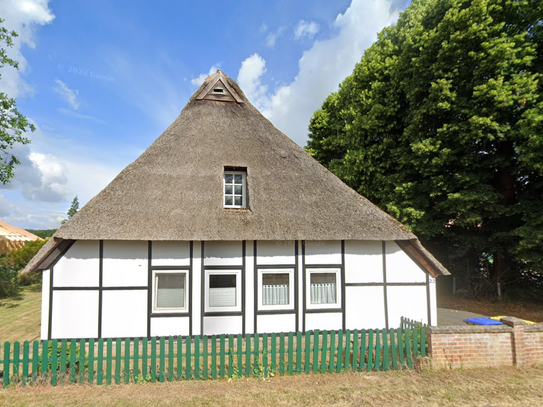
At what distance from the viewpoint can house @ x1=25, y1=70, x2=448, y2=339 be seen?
7.49 m

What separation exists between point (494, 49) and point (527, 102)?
7.94 ft

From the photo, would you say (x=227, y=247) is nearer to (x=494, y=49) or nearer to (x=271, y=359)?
(x=271, y=359)

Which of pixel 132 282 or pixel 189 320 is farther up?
pixel 132 282

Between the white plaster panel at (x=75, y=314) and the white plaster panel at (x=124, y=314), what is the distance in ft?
0.92

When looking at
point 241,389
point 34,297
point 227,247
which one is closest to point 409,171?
point 227,247

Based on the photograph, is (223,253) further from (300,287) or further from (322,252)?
(322,252)

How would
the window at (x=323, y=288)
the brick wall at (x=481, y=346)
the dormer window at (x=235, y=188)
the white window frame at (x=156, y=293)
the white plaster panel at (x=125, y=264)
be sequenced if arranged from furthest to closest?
the dormer window at (x=235, y=188) → the window at (x=323, y=288) → the white window frame at (x=156, y=293) → the white plaster panel at (x=125, y=264) → the brick wall at (x=481, y=346)

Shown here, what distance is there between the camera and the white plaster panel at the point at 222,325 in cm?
784

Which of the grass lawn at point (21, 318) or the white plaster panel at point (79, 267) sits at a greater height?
the white plaster panel at point (79, 267)

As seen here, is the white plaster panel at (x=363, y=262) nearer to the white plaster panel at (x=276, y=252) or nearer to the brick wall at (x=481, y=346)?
the white plaster panel at (x=276, y=252)

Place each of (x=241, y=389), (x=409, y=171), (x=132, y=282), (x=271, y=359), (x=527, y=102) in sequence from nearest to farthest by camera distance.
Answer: (x=241, y=389)
(x=271, y=359)
(x=132, y=282)
(x=527, y=102)
(x=409, y=171)

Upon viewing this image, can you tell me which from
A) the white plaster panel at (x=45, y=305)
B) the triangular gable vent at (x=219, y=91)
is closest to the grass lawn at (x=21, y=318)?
the white plaster panel at (x=45, y=305)

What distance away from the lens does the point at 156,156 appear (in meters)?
9.21

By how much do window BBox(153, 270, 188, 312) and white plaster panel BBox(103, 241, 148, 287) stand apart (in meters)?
0.38
